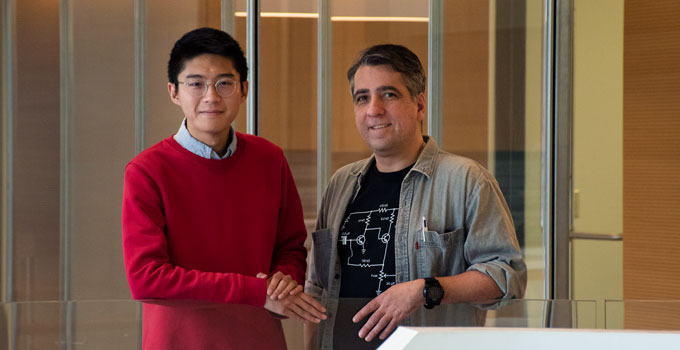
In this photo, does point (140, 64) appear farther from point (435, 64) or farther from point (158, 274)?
point (158, 274)

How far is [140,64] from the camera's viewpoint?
218 inches

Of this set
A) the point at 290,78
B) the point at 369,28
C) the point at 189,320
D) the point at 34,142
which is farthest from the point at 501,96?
the point at 189,320

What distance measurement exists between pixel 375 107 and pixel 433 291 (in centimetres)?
64

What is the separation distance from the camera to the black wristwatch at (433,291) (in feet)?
6.39

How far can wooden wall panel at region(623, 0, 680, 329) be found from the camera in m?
5.21

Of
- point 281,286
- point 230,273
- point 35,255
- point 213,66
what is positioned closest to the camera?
point 281,286

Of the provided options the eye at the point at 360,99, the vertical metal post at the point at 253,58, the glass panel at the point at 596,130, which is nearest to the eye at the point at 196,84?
the eye at the point at 360,99

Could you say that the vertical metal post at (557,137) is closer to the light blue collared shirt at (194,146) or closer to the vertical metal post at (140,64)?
the vertical metal post at (140,64)

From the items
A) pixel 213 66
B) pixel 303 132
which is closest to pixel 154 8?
pixel 303 132

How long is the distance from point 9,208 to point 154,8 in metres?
1.92

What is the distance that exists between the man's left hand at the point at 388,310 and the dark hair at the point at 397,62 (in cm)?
74

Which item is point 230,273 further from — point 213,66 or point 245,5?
point 245,5

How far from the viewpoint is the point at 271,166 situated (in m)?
2.32

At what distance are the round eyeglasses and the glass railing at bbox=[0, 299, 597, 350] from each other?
817 millimetres
